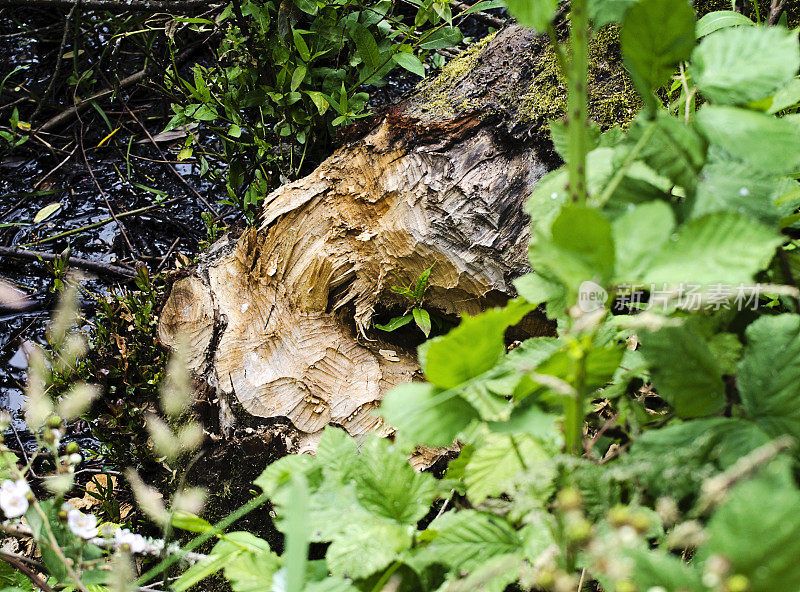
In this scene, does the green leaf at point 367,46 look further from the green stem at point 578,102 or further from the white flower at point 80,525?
the white flower at point 80,525

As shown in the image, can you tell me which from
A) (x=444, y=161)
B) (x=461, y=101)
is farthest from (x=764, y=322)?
(x=461, y=101)

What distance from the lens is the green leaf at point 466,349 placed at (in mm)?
638

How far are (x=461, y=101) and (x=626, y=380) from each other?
99 cm

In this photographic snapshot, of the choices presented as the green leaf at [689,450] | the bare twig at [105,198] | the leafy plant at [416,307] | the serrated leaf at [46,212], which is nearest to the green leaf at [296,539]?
the green leaf at [689,450]

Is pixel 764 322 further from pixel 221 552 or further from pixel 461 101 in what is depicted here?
pixel 461 101

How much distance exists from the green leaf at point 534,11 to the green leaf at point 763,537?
0.43m

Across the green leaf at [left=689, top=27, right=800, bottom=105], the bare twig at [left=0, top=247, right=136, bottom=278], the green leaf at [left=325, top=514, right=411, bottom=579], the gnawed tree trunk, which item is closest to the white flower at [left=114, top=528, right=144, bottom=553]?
the green leaf at [left=325, top=514, right=411, bottom=579]

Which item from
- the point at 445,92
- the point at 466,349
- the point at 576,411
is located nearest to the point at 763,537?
the point at 576,411

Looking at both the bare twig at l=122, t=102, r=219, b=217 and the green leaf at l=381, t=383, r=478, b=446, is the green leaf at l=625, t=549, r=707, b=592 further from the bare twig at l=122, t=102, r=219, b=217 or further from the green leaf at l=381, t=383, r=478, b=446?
the bare twig at l=122, t=102, r=219, b=217

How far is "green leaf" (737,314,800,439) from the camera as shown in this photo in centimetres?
61

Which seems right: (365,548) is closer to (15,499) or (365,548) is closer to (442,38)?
(15,499)

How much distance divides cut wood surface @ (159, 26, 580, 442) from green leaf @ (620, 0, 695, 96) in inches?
32.3

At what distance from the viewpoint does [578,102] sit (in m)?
0.59

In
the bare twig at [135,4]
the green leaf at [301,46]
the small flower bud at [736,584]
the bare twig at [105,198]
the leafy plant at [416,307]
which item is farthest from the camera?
the bare twig at [105,198]
